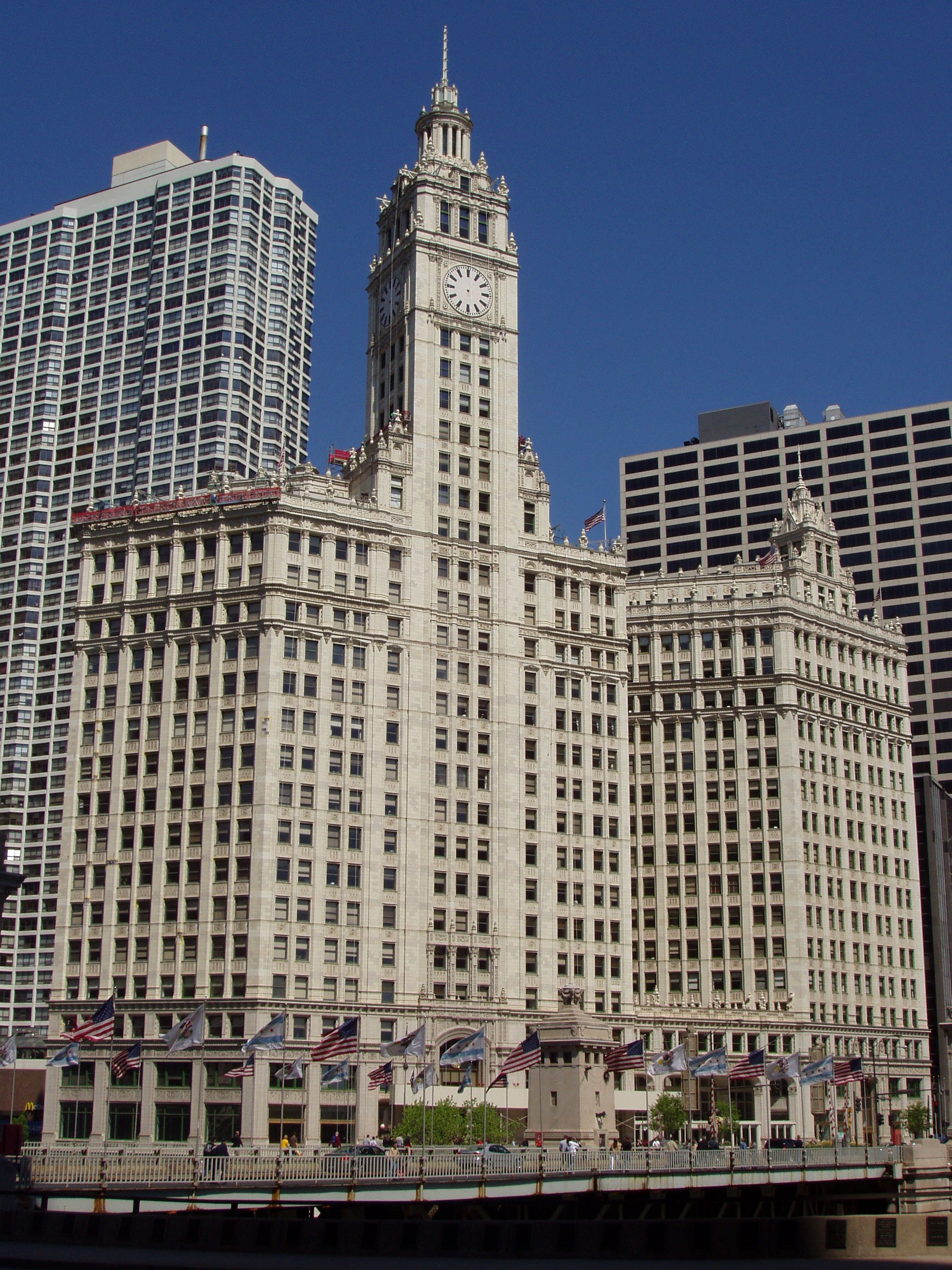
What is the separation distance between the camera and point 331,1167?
65.8 metres

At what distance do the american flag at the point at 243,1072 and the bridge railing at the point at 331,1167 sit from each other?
23.9 m

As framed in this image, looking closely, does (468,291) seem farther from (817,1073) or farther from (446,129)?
(817,1073)

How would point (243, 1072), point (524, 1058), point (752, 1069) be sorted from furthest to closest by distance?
point (243, 1072) < point (752, 1069) < point (524, 1058)

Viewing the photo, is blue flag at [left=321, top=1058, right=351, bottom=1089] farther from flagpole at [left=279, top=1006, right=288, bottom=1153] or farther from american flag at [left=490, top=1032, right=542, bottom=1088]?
flagpole at [left=279, top=1006, right=288, bottom=1153]

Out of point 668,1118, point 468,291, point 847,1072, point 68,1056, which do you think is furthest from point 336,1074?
point 468,291

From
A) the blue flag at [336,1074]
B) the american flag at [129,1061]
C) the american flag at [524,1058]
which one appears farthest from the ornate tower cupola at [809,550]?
the american flag at [129,1061]

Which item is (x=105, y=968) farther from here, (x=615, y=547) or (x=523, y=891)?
(x=615, y=547)

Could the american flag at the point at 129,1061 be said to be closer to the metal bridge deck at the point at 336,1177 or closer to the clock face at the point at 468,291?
the metal bridge deck at the point at 336,1177

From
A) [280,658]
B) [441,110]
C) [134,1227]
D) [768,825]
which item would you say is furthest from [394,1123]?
[441,110]

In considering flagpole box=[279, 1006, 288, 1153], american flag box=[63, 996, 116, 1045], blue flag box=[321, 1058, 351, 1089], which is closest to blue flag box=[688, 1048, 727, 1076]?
blue flag box=[321, 1058, 351, 1089]

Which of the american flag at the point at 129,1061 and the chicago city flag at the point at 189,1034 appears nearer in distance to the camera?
the chicago city flag at the point at 189,1034

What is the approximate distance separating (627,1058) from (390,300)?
275 ft

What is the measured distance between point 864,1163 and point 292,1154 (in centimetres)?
3364

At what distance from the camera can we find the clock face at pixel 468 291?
487 ft
